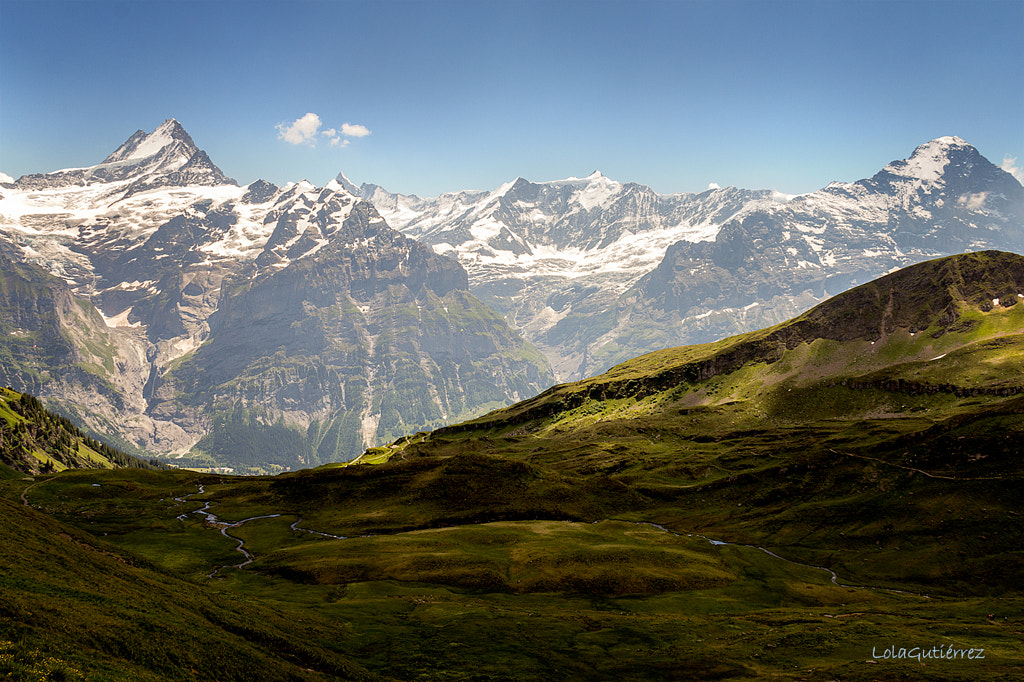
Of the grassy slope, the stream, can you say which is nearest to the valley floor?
the grassy slope

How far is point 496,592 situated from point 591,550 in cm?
2677

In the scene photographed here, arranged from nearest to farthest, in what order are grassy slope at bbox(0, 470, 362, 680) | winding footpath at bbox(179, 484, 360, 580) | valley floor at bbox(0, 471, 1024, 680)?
grassy slope at bbox(0, 470, 362, 680)
valley floor at bbox(0, 471, 1024, 680)
winding footpath at bbox(179, 484, 360, 580)

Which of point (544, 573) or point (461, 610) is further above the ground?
point (461, 610)

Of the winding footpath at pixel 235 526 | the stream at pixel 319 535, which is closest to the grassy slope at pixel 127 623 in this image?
the winding footpath at pixel 235 526

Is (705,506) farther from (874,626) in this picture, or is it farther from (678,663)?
(678,663)

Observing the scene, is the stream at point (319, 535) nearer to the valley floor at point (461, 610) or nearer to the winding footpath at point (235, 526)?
the winding footpath at point (235, 526)

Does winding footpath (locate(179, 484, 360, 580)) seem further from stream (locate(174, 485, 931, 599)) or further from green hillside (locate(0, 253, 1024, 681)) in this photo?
green hillside (locate(0, 253, 1024, 681))

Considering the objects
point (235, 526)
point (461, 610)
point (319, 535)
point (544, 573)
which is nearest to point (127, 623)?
point (461, 610)

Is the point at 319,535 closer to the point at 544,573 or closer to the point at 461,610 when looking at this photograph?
the point at 544,573

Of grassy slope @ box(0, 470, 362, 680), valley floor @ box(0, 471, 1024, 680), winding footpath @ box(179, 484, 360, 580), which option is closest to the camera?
grassy slope @ box(0, 470, 362, 680)

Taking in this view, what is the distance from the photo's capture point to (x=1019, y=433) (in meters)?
144

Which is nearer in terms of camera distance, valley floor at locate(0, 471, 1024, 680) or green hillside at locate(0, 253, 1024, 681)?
valley floor at locate(0, 471, 1024, 680)

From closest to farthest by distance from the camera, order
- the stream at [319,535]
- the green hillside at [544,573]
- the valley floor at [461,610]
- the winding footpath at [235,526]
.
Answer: the valley floor at [461,610], the green hillside at [544,573], the stream at [319,535], the winding footpath at [235,526]

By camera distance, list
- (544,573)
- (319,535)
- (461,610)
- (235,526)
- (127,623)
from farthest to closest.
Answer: (235,526), (319,535), (544,573), (461,610), (127,623)
